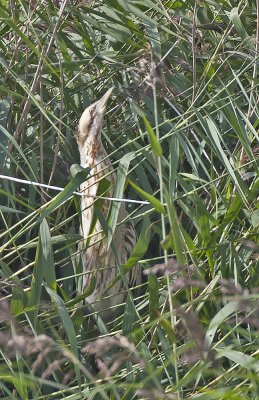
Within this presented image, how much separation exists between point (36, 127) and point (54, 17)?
1.28 ft

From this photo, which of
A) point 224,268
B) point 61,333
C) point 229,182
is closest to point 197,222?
point 224,268

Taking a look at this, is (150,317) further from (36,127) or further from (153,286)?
(36,127)

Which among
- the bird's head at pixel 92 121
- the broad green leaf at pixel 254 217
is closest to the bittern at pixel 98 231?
the bird's head at pixel 92 121

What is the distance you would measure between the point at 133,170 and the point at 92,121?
0.28 metres

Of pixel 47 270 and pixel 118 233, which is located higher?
pixel 47 270

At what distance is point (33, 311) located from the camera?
2443mm

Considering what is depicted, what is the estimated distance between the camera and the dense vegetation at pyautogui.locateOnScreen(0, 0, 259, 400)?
7.93ft

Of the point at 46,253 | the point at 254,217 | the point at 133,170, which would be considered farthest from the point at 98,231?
the point at 46,253

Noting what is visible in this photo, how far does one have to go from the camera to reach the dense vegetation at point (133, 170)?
7.93ft

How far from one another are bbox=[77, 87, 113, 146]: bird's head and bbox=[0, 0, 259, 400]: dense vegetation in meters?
0.09

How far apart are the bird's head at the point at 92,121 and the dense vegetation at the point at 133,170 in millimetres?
86

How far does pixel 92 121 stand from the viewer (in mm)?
3322

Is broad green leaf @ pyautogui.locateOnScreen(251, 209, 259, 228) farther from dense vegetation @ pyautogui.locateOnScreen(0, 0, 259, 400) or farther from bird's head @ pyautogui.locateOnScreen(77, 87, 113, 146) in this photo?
bird's head @ pyautogui.locateOnScreen(77, 87, 113, 146)

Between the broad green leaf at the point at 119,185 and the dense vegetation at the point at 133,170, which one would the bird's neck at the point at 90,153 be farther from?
the broad green leaf at the point at 119,185
